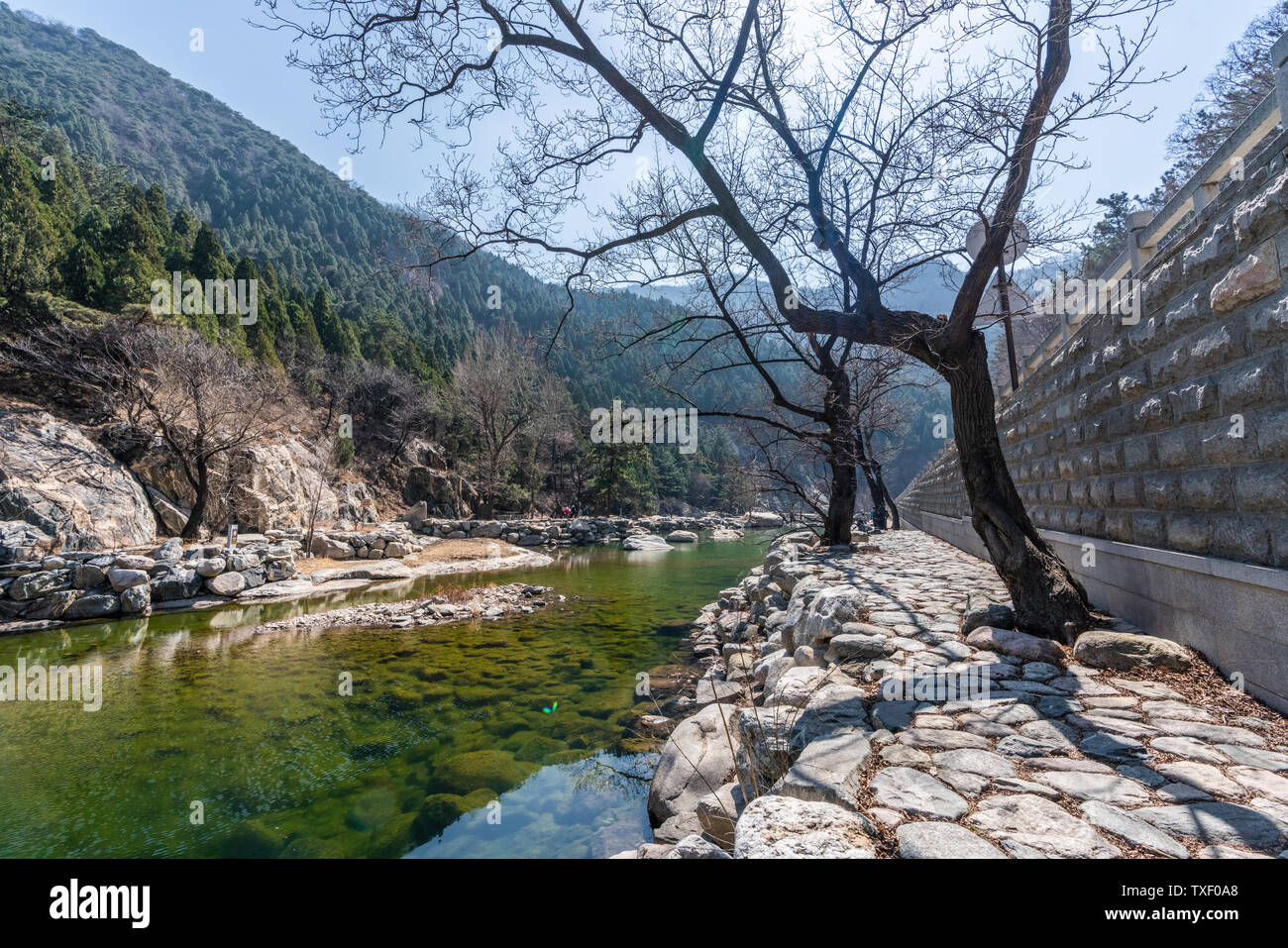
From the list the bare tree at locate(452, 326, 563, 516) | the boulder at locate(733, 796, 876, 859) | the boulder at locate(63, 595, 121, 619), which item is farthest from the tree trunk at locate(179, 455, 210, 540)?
the boulder at locate(733, 796, 876, 859)

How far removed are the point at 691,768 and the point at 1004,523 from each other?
2880 millimetres

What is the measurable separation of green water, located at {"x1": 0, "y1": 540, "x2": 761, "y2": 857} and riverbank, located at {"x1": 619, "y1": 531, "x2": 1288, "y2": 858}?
1.26 metres

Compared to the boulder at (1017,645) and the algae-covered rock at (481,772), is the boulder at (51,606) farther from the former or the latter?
the boulder at (1017,645)

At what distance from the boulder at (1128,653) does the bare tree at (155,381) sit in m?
18.7

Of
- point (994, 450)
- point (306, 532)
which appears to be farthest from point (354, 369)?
point (994, 450)

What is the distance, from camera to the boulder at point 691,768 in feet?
12.1

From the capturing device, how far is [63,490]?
43.8 feet

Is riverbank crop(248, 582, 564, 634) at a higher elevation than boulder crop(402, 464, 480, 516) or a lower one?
lower

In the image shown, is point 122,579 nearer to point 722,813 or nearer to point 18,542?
point 18,542

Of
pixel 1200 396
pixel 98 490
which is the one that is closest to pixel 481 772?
pixel 1200 396

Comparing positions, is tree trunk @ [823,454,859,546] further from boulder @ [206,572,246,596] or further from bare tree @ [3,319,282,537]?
bare tree @ [3,319,282,537]

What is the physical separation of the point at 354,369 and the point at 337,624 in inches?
1064

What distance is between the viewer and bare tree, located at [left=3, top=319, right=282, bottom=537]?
51.6 feet
